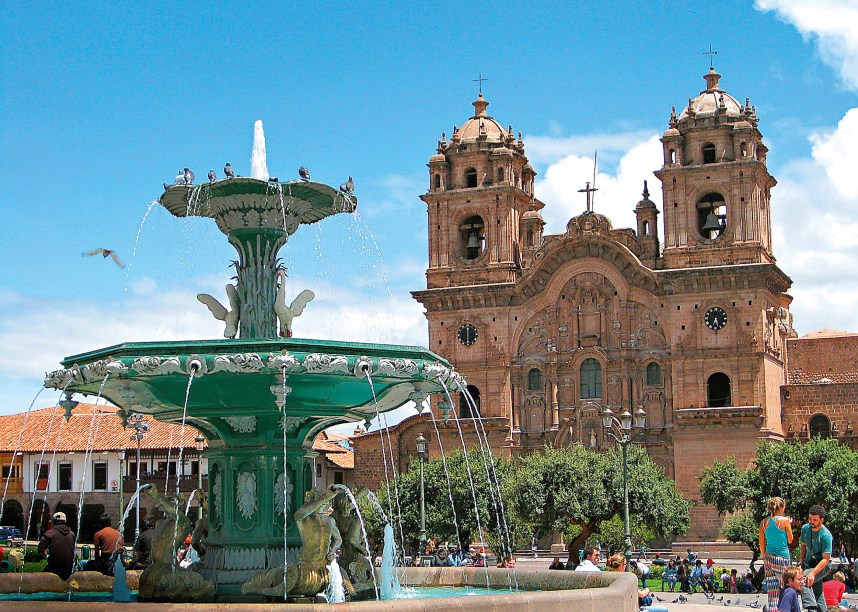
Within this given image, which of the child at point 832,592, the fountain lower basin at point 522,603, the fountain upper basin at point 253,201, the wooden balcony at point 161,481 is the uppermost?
the fountain upper basin at point 253,201

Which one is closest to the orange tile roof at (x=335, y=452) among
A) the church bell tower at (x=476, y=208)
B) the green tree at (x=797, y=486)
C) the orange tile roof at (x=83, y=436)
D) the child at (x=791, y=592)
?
the orange tile roof at (x=83, y=436)

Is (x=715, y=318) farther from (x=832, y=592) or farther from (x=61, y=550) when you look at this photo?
(x=61, y=550)

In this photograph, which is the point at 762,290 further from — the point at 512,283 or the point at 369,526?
the point at 369,526

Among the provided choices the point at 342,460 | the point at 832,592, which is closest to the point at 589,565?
the point at 832,592

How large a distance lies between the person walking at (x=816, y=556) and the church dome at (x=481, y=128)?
4137 centimetres

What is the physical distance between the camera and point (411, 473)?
44.6 meters

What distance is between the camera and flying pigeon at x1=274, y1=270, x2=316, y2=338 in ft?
44.9

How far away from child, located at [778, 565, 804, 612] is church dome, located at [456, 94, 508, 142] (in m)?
42.4

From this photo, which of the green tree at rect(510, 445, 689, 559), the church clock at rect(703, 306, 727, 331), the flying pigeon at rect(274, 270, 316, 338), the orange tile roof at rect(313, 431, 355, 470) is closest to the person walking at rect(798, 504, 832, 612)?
the flying pigeon at rect(274, 270, 316, 338)

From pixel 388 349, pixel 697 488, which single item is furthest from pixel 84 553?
pixel 697 488

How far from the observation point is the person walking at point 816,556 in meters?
11.9

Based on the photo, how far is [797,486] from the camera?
125 ft

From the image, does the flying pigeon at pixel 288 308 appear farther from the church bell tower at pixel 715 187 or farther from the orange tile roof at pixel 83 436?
the orange tile roof at pixel 83 436

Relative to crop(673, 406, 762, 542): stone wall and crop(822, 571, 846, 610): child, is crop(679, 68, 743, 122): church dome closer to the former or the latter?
crop(673, 406, 762, 542): stone wall
